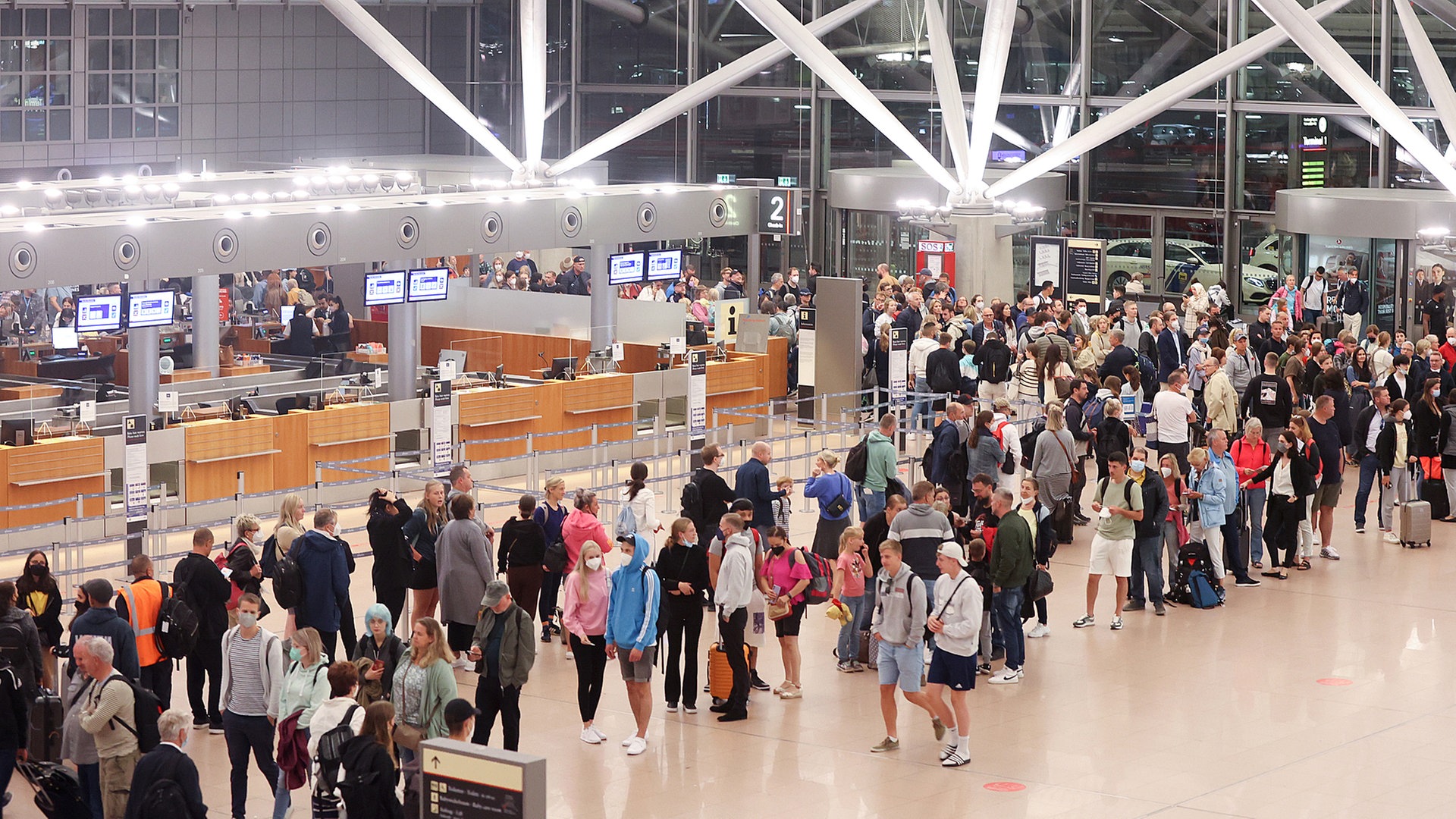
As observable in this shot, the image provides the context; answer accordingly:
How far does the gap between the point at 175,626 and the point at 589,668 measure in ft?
7.57

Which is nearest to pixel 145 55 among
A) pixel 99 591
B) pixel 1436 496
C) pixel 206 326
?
pixel 206 326

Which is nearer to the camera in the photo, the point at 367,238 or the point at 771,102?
the point at 367,238

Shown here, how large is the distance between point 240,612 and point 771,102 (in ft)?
84.6

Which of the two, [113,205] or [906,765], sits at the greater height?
[113,205]

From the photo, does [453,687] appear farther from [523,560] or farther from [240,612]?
[523,560]

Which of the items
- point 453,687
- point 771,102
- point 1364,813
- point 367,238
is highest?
point 771,102

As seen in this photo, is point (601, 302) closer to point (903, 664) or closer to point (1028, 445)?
point (1028, 445)

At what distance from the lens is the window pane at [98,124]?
31.6m

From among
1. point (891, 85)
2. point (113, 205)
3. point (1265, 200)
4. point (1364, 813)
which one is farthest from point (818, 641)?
point (891, 85)

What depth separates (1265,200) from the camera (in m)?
29.1

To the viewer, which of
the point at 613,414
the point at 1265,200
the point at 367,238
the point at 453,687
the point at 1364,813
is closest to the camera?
the point at 453,687

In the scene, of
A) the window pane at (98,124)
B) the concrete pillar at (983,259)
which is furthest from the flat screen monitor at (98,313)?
the window pane at (98,124)

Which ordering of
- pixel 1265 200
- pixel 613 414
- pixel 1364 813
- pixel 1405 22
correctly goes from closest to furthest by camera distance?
pixel 1364 813 → pixel 613 414 → pixel 1405 22 → pixel 1265 200

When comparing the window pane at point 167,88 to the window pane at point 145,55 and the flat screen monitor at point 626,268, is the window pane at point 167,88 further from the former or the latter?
the flat screen monitor at point 626,268
